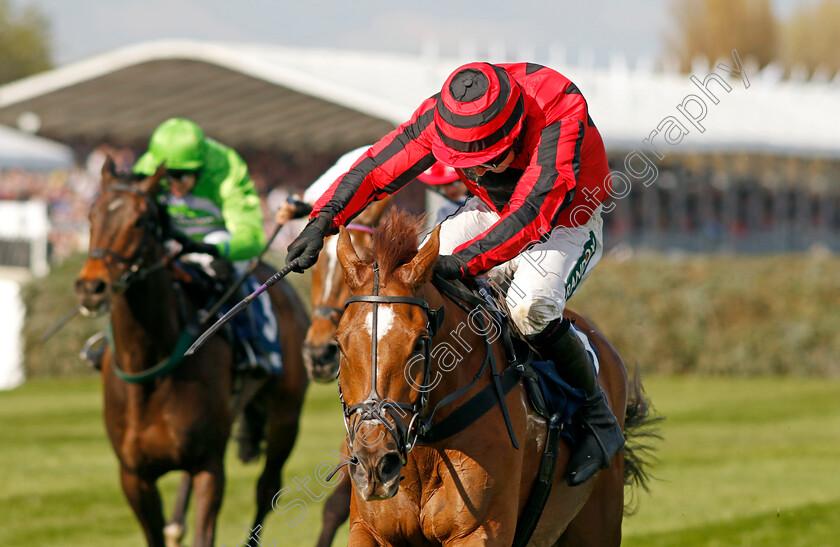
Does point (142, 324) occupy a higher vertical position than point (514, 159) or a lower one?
lower

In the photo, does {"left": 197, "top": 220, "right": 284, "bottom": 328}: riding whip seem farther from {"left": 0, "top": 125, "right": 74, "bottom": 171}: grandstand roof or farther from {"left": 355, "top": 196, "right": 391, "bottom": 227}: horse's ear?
{"left": 0, "top": 125, "right": 74, "bottom": 171}: grandstand roof

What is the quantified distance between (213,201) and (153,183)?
0.87 m

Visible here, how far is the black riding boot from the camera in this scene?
4055 millimetres

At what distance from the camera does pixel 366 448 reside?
306 centimetres

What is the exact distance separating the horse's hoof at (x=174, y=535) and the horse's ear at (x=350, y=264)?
319cm

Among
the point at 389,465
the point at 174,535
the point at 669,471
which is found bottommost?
the point at 669,471

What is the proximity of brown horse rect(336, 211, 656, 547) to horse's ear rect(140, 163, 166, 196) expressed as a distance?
275 cm

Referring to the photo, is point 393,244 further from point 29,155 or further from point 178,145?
point 29,155

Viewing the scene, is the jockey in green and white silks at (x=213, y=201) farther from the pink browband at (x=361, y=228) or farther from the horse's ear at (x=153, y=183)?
the pink browband at (x=361, y=228)

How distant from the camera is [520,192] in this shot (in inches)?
149

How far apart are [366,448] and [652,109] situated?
22.8m

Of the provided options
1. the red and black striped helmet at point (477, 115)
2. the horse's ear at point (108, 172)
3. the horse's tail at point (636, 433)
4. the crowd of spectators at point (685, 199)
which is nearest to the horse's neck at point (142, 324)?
the horse's ear at point (108, 172)

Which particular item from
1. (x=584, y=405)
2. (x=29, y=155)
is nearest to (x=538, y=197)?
(x=584, y=405)

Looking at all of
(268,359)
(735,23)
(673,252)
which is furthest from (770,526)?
(735,23)
